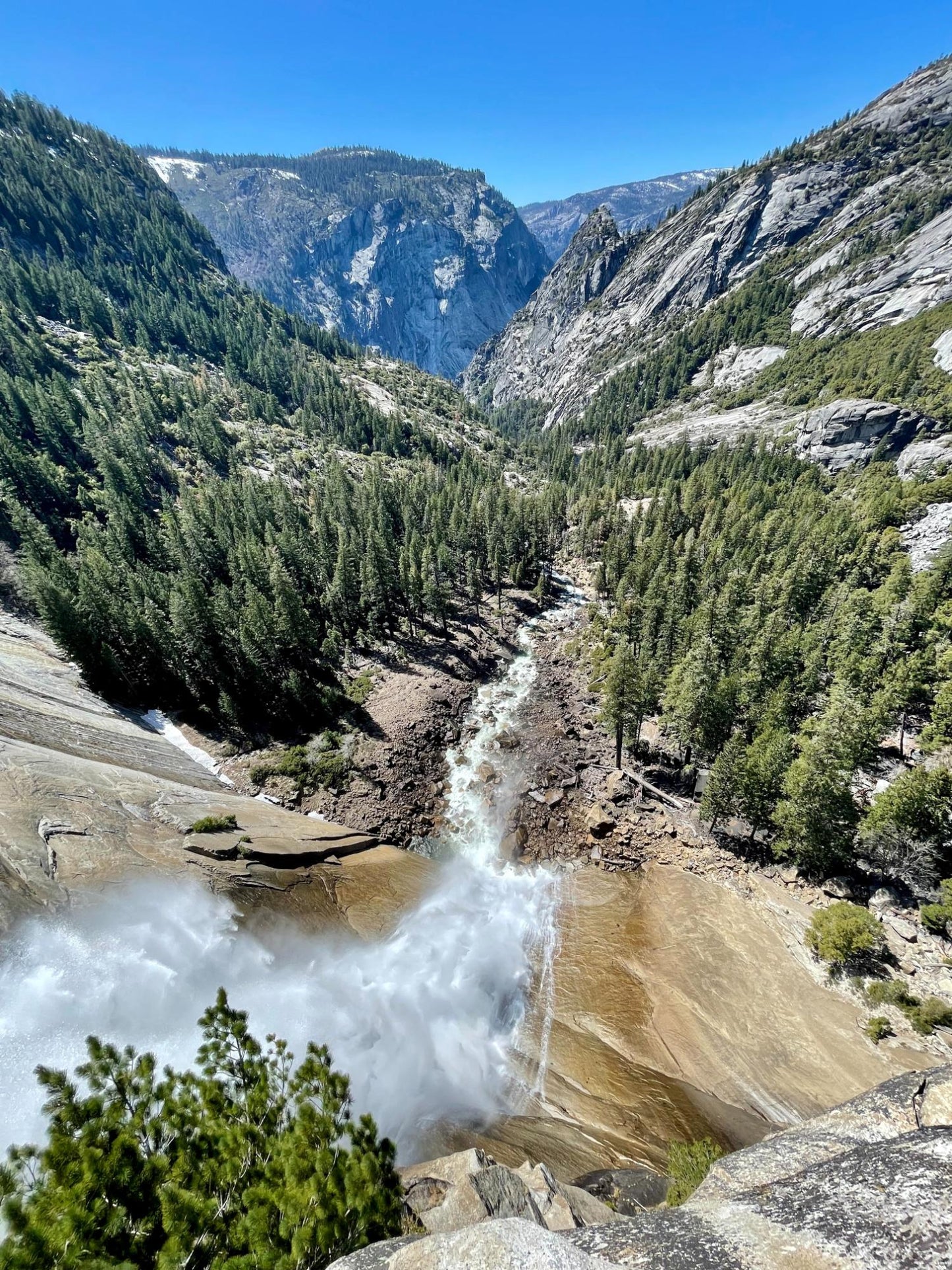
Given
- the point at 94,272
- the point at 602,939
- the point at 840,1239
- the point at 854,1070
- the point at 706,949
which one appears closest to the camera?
the point at 840,1239

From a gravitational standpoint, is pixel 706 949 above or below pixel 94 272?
below

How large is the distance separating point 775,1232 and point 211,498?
99.6 meters

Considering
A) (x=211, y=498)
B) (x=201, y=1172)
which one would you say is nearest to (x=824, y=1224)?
(x=201, y=1172)

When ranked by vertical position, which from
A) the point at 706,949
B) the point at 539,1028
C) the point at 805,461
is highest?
the point at 805,461

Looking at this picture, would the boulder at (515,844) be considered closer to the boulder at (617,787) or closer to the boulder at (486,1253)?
the boulder at (617,787)

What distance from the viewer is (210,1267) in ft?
27.3

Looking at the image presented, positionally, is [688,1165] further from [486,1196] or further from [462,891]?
[462,891]

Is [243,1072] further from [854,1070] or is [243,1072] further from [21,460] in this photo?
[21,460]

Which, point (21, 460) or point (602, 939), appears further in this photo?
point (21, 460)

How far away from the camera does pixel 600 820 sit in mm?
39812

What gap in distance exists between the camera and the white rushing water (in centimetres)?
1875

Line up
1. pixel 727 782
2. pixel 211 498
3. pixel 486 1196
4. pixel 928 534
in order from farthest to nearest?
1. pixel 211 498
2. pixel 928 534
3. pixel 727 782
4. pixel 486 1196

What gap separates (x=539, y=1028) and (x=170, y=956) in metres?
20.0

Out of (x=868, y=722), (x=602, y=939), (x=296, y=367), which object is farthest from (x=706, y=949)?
(x=296, y=367)
